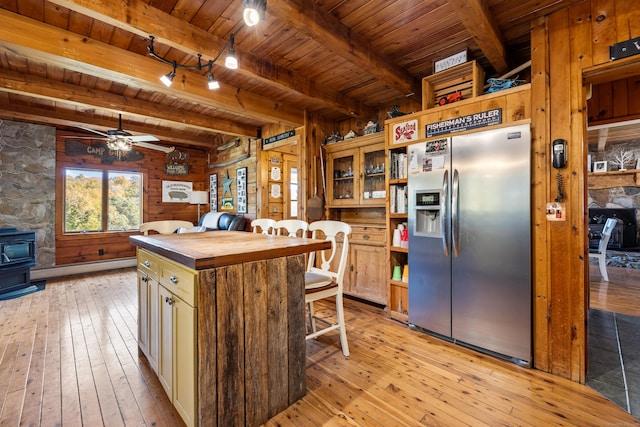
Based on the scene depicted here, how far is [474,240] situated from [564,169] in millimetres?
784

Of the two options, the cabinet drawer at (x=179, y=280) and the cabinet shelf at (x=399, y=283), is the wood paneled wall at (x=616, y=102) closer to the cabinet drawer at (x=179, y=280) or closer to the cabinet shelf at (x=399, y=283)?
the cabinet shelf at (x=399, y=283)

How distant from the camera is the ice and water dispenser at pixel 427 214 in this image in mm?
2588

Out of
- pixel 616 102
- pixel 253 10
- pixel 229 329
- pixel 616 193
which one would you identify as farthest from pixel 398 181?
pixel 616 193

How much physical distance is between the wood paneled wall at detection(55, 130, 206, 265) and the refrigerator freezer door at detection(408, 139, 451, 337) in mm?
5682

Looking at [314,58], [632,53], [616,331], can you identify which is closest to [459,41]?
[632,53]

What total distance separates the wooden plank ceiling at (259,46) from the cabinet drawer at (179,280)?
155cm

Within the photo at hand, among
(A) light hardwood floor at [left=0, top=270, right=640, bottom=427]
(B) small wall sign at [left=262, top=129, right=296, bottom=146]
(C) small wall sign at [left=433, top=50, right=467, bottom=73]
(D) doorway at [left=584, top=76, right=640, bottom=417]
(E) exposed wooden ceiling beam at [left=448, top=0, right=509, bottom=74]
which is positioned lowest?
(A) light hardwood floor at [left=0, top=270, right=640, bottom=427]

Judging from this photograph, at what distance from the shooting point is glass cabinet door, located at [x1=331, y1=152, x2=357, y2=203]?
3996mm

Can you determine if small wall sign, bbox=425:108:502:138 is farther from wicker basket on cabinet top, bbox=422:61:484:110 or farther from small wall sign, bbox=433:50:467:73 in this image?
small wall sign, bbox=433:50:467:73

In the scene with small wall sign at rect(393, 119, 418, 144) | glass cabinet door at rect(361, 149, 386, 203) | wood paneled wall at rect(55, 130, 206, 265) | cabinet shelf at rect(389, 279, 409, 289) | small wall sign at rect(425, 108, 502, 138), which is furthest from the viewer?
wood paneled wall at rect(55, 130, 206, 265)

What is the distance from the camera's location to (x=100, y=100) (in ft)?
11.9

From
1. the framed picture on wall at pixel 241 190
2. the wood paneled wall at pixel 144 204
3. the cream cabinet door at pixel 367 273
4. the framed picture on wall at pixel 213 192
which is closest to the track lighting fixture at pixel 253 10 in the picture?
the cream cabinet door at pixel 367 273

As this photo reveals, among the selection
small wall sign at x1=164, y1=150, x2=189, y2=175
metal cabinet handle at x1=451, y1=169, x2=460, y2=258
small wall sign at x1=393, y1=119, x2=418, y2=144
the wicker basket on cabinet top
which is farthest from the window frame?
metal cabinet handle at x1=451, y1=169, x2=460, y2=258

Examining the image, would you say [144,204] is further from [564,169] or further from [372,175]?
[564,169]
